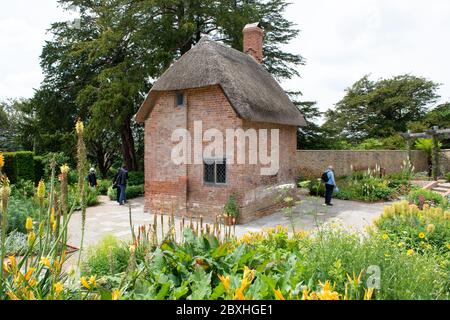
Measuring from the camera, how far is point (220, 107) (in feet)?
34.0

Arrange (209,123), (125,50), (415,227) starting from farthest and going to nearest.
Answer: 1. (125,50)
2. (209,123)
3. (415,227)

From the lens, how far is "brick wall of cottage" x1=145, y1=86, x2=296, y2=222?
33.4ft

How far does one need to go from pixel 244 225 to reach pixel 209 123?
3.50m

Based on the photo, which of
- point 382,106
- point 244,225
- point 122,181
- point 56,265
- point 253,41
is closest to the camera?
point 56,265

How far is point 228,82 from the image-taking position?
396 inches

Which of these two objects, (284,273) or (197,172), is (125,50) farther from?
(284,273)

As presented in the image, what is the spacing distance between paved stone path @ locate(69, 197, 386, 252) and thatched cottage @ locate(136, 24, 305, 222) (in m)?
0.73

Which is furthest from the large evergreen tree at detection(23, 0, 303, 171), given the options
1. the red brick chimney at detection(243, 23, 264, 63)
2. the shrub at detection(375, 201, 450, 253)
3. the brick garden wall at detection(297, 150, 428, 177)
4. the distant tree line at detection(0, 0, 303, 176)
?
the shrub at detection(375, 201, 450, 253)

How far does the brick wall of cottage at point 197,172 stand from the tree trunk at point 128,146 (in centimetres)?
959

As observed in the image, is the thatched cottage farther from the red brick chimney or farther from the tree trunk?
the tree trunk

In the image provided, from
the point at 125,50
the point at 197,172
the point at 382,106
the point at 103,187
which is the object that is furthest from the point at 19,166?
the point at 382,106

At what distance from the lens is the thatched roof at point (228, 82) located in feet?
33.0
